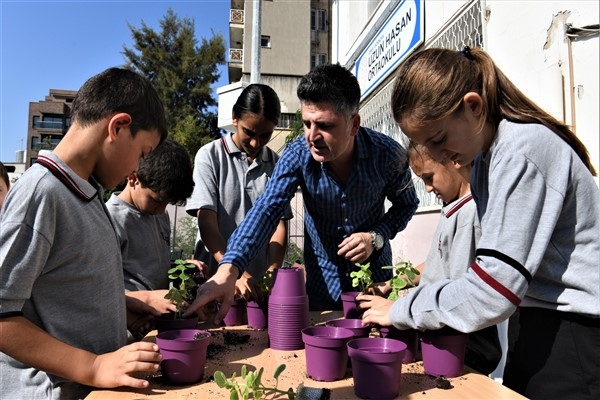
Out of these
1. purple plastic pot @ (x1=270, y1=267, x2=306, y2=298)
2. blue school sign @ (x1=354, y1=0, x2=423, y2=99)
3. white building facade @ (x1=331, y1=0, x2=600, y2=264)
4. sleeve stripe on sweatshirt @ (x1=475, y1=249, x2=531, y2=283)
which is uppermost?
blue school sign @ (x1=354, y1=0, x2=423, y2=99)

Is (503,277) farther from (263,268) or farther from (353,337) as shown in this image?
(263,268)

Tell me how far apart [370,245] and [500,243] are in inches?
34.0

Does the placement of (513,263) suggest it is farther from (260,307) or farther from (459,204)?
(260,307)

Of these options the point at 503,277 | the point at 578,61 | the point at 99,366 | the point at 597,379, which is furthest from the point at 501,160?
the point at 578,61

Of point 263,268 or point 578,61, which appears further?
point 578,61

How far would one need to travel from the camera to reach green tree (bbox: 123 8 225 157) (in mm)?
23766

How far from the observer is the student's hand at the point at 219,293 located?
1.51 m

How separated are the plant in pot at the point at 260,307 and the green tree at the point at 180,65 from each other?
22281 mm

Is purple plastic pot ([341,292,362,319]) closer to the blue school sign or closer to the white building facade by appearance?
the white building facade

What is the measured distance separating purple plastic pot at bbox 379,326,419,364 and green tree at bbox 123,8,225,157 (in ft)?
74.7

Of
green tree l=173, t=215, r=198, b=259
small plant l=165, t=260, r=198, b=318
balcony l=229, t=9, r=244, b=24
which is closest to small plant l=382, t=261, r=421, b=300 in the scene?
small plant l=165, t=260, r=198, b=318

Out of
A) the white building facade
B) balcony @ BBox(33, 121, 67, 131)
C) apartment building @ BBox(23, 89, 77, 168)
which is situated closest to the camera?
the white building facade

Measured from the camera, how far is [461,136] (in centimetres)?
119

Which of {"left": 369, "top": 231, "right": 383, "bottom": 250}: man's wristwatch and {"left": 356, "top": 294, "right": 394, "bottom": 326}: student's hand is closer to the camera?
{"left": 356, "top": 294, "right": 394, "bottom": 326}: student's hand
